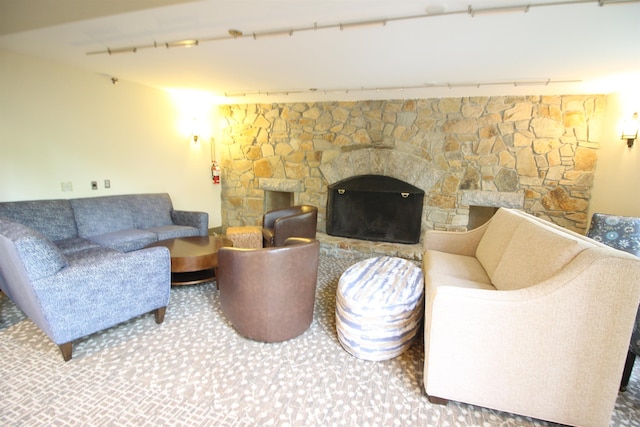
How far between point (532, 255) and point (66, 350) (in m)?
2.92

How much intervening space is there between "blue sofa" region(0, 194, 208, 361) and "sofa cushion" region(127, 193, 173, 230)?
2.16 ft

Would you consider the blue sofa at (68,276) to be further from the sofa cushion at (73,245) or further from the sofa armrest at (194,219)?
the sofa armrest at (194,219)

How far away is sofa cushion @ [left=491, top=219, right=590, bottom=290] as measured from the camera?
1482 mm

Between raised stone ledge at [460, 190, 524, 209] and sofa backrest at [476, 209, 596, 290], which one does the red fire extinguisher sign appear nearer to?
raised stone ledge at [460, 190, 524, 209]

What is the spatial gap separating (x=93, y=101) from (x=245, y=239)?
7.77 feet

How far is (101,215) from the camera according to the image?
129 inches

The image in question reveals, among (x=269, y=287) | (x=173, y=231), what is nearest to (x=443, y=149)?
(x=269, y=287)

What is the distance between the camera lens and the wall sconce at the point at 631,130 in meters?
2.87

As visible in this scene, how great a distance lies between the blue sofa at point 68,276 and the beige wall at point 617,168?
440cm

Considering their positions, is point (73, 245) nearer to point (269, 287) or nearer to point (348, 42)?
point (269, 287)

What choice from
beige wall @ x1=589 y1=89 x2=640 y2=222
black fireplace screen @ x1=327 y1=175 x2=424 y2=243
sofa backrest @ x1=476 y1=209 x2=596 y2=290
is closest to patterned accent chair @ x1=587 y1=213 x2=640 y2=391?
sofa backrest @ x1=476 y1=209 x2=596 y2=290

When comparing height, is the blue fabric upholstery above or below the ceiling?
below

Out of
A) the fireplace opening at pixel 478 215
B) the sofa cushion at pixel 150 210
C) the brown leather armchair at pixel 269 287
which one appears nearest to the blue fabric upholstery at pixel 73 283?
the brown leather armchair at pixel 269 287

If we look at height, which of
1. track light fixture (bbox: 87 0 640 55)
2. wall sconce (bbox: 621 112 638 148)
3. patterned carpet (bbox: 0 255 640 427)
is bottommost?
patterned carpet (bbox: 0 255 640 427)
